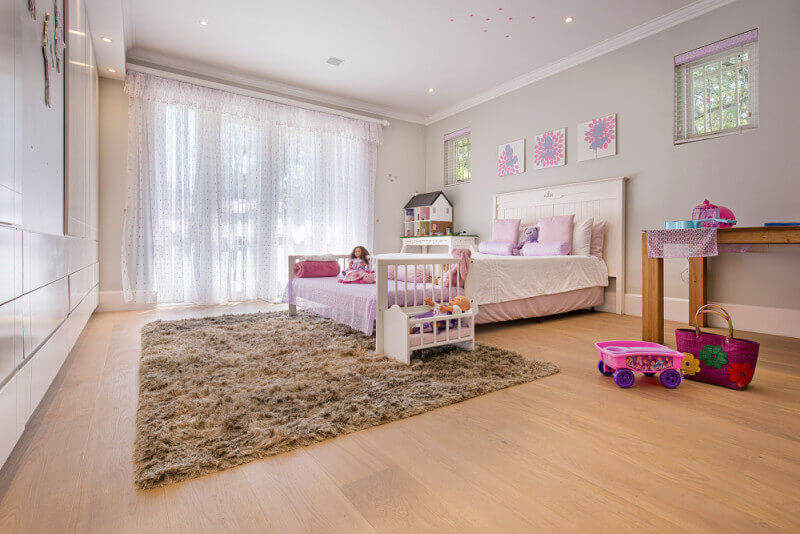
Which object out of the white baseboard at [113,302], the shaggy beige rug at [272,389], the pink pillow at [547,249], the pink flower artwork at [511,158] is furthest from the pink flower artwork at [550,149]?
the white baseboard at [113,302]

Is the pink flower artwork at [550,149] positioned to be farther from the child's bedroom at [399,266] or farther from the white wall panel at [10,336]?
the white wall panel at [10,336]

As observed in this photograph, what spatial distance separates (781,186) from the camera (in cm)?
287

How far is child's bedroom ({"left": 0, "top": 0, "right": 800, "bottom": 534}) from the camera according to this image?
1.12m

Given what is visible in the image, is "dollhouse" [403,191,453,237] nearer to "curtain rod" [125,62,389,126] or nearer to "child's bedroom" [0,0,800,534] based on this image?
"child's bedroom" [0,0,800,534]

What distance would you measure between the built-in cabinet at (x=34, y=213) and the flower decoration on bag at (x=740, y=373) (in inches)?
108

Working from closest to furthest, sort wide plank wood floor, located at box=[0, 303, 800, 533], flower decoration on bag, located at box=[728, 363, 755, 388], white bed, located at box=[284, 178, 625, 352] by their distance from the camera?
wide plank wood floor, located at box=[0, 303, 800, 533], flower decoration on bag, located at box=[728, 363, 755, 388], white bed, located at box=[284, 178, 625, 352]

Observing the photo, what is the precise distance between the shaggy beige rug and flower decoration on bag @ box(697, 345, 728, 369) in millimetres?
706

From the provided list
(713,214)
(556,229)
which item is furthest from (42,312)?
(556,229)

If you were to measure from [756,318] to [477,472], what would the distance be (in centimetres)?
312

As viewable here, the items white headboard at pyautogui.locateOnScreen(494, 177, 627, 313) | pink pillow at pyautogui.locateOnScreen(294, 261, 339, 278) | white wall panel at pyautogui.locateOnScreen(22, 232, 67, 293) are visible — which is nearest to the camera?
white wall panel at pyautogui.locateOnScreen(22, 232, 67, 293)

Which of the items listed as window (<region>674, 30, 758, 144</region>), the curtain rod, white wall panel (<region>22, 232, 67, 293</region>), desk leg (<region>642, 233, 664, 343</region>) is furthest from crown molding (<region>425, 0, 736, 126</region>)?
white wall panel (<region>22, 232, 67, 293</region>)

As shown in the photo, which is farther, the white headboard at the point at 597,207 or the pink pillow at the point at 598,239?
the pink pillow at the point at 598,239

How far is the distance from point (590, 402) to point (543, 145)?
3.48m

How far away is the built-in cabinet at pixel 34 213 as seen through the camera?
108 cm
